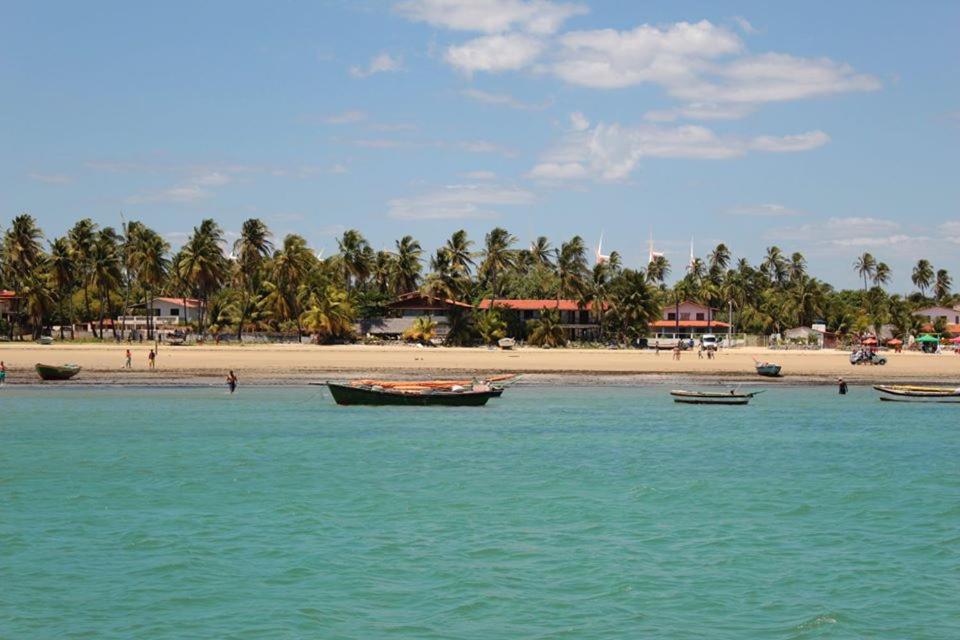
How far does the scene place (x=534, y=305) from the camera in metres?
106

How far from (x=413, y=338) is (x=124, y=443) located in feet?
194

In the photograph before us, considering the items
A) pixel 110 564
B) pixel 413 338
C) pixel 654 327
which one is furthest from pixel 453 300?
pixel 110 564

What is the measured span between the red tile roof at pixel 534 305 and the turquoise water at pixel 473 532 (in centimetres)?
6293

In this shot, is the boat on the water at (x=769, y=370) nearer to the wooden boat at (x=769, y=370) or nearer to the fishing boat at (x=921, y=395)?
the wooden boat at (x=769, y=370)

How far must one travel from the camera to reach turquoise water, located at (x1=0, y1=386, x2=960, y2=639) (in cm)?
1619

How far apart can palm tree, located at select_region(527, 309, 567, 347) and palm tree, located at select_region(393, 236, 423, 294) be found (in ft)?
55.3

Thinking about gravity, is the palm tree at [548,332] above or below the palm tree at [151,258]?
below

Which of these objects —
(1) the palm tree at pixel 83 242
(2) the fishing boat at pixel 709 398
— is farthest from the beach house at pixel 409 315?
(2) the fishing boat at pixel 709 398

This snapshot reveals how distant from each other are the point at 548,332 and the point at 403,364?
27.6m

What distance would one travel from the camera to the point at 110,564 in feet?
62.3

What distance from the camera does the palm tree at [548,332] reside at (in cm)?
9719

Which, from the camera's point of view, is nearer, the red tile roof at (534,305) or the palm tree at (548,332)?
the palm tree at (548,332)

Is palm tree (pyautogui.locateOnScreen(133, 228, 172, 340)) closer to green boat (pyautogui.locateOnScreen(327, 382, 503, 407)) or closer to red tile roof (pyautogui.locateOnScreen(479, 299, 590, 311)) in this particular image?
red tile roof (pyautogui.locateOnScreen(479, 299, 590, 311))

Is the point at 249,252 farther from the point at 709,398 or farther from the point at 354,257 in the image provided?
the point at 709,398
